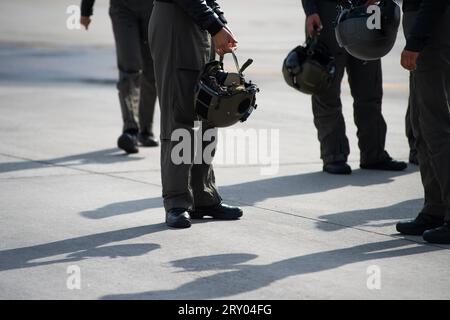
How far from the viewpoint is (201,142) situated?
22.2 ft

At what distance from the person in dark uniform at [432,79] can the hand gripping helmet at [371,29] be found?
0.64 metres

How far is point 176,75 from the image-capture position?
6.61 metres

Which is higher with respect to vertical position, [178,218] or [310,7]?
[310,7]

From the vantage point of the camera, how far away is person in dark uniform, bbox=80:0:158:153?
9383 millimetres

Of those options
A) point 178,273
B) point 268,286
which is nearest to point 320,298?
point 268,286

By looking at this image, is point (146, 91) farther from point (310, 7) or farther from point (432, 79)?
point (432, 79)

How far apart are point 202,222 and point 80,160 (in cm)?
254

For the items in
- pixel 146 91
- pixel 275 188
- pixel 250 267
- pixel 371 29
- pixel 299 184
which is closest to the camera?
pixel 250 267

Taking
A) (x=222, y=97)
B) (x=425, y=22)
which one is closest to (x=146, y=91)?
(x=222, y=97)

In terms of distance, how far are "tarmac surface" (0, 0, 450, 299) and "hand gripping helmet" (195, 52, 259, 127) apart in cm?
73

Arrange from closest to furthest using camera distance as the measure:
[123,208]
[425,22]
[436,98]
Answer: [425,22] → [436,98] → [123,208]

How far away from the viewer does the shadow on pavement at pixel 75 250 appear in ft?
19.2

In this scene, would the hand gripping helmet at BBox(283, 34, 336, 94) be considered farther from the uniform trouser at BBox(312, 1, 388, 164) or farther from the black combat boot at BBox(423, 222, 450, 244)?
the black combat boot at BBox(423, 222, 450, 244)

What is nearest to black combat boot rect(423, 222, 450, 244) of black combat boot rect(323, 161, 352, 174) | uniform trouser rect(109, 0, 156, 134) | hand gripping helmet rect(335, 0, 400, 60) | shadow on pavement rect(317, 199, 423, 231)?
shadow on pavement rect(317, 199, 423, 231)
